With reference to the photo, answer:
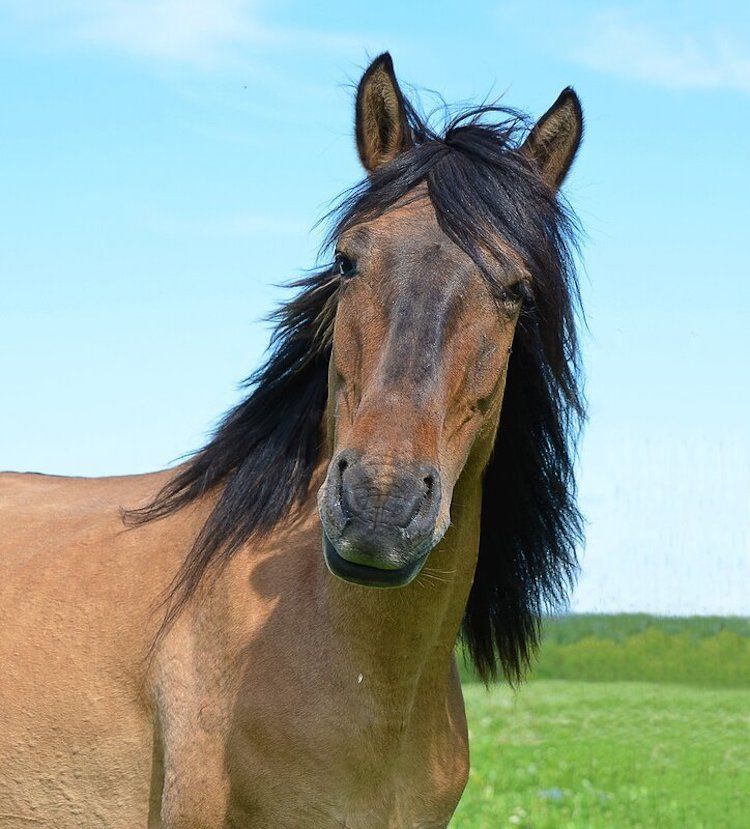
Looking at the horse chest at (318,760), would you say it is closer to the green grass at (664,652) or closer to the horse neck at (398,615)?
the horse neck at (398,615)

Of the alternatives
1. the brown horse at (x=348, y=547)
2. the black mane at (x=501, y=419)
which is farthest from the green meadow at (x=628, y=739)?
the brown horse at (x=348, y=547)

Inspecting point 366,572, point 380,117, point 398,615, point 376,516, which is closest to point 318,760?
point 398,615

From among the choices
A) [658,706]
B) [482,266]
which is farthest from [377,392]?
[658,706]

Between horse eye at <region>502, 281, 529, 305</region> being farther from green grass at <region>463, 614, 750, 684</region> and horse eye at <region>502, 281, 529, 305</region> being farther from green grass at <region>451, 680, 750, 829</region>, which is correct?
green grass at <region>463, 614, 750, 684</region>

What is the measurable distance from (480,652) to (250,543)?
142cm

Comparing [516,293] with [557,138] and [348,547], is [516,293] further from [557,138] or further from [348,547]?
[348,547]

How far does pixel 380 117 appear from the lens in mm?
4199

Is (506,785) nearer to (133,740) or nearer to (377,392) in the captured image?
(133,740)

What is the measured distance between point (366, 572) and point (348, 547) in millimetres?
110

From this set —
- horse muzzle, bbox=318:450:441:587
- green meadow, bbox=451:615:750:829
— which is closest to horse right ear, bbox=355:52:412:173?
horse muzzle, bbox=318:450:441:587

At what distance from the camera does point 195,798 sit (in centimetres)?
376

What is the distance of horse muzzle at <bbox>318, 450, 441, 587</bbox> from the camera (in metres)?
3.02

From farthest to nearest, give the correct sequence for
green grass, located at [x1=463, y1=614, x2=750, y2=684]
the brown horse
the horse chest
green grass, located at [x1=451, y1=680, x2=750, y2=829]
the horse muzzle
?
green grass, located at [x1=463, y1=614, x2=750, y2=684] → green grass, located at [x1=451, y1=680, x2=750, y2=829] → the horse chest → the brown horse → the horse muzzle

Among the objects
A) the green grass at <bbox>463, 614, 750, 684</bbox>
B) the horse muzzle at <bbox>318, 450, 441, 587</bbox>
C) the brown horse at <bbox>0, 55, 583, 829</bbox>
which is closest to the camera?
the horse muzzle at <bbox>318, 450, 441, 587</bbox>
